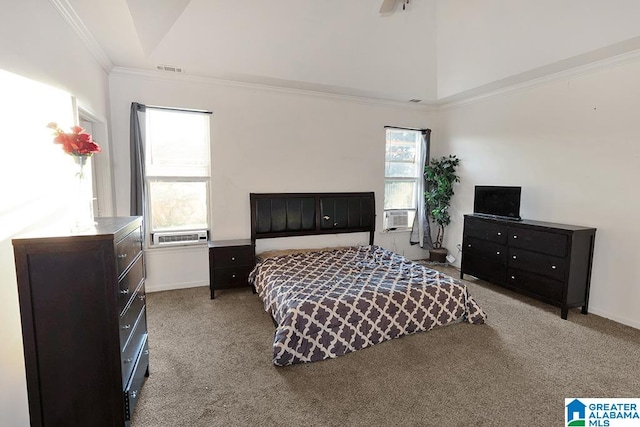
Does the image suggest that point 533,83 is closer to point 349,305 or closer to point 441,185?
point 441,185

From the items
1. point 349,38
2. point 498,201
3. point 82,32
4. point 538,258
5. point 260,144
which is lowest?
point 538,258

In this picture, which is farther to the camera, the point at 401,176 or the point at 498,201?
the point at 401,176

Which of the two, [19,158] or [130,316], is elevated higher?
Answer: [19,158]

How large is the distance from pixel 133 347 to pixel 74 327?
47 cm

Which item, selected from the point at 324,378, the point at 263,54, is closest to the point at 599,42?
the point at 263,54

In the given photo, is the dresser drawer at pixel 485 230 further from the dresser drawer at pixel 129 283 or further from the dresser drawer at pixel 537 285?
the dresser drawer at pixel 129 283

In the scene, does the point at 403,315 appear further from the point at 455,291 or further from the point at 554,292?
the point at 554,292

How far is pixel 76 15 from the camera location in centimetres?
251

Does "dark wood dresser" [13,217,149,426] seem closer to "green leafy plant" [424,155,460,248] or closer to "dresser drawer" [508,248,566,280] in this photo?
"dresser drawer" [508,248,566,280]

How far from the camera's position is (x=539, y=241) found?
11.8ft

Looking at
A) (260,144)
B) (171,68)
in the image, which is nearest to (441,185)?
(260,144)

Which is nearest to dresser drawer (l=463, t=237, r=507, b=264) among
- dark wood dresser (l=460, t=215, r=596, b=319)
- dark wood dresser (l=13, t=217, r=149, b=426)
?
dark wood dresser (l=460, t=215, r=596, b=319)

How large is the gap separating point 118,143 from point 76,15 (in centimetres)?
159

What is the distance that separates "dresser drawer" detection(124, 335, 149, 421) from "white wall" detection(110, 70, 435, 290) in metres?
2.01
